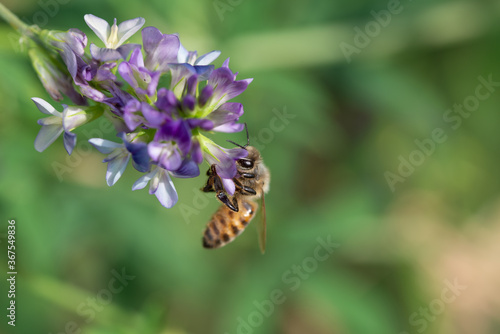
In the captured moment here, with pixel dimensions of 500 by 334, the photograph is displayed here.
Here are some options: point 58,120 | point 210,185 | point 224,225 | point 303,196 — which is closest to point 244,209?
point 224,225

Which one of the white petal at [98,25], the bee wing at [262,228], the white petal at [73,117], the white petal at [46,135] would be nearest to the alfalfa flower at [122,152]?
the white petal at [73,117]

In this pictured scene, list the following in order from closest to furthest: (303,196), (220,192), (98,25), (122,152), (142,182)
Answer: (142,182)
(122,152)
(98,25)
(220,192)
(303,196)

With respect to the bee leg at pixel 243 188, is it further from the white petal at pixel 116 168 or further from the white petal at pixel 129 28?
the white petal at pixel 129 28

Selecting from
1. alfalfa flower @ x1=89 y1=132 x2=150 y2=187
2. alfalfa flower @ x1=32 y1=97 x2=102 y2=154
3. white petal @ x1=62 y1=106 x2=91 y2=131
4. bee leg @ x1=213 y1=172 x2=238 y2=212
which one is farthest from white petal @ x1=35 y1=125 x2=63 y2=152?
bee leg @ x1=213 y1=172 x2=238 y2=212

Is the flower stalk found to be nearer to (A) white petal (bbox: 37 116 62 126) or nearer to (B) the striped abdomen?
(A) white petal (bbox: 37 116 62 126)

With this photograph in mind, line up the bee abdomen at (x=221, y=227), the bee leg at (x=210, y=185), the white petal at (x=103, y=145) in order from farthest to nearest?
the bee abdomen at (x=221, y=227), the bee leg at (x=210, y=185), the white petal at (x=103, y=145)

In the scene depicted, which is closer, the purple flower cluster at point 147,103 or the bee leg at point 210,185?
the purple flower cluster at point 147,103

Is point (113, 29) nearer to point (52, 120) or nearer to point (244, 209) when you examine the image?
point (52, 120)
